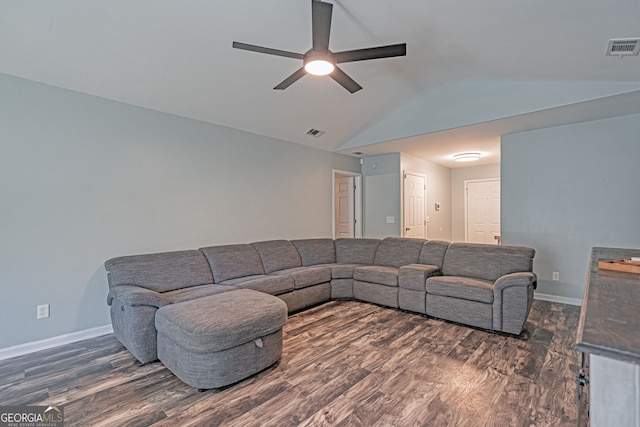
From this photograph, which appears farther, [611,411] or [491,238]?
[491,238]

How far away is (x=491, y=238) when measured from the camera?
7.32 meters

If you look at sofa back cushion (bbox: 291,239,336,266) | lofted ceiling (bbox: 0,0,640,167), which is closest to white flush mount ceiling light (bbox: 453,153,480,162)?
lofted ceiling (bbox: 0,0,640,167)

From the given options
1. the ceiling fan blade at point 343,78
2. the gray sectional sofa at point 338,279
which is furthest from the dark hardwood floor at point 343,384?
the ceiling fan blade at point 343,78

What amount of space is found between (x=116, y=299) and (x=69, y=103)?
6.77ft

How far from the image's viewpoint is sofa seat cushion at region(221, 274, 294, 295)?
11.7ft

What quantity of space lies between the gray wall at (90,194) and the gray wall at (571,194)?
419 cm

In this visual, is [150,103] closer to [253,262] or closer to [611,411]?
[253,262]

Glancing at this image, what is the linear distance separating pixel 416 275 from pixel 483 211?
4.58m

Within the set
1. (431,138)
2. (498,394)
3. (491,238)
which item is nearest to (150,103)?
(431,138)

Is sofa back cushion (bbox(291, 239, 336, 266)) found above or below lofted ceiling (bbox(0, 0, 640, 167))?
below

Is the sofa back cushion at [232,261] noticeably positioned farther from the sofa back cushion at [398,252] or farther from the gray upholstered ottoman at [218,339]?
the sofa back cushion at [398,252]

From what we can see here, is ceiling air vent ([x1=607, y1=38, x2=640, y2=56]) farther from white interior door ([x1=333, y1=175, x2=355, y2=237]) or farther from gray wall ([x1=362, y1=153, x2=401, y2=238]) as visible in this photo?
white interior door ([x1=333, y1=175, x2=355, y2=237])

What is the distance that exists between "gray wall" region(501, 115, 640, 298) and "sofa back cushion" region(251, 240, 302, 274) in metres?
3.34

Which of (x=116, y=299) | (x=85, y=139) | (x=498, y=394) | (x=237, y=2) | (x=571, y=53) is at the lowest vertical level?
(x=498, y=394)
